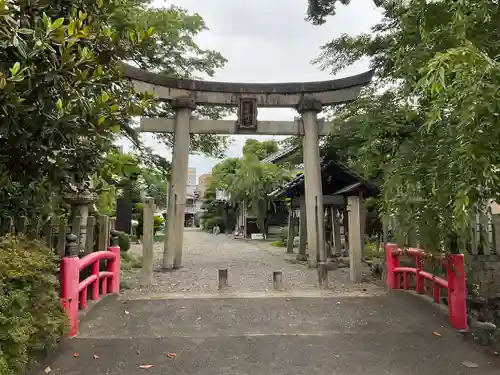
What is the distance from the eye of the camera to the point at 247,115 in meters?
10.3

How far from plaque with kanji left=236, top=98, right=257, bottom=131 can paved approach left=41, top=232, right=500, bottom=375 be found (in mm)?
5015

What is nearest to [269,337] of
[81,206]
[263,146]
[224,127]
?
[81,206]

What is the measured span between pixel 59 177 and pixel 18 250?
756 millimetres

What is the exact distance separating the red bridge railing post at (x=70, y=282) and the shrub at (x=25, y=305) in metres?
0.53

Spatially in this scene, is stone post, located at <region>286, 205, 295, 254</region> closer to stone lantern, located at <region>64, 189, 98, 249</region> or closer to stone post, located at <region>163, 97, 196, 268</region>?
stone post, located at <region>163, 97, 196, 268</region>

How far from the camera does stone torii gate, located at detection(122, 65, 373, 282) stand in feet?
31.9

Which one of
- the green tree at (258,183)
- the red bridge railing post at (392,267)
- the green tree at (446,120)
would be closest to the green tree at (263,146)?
the green tree at (258,183)

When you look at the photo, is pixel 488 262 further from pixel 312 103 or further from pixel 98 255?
pixel 98 255

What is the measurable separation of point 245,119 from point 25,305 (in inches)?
306

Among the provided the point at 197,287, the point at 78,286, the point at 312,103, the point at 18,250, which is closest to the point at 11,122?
the point at 18,250

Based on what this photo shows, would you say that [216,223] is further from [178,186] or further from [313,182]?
[178,186]

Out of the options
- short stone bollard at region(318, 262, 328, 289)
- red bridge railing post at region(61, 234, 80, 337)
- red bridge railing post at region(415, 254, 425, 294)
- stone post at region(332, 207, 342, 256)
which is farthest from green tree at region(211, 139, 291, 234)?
red bridge railing post at region(61, 234, 80, 337)

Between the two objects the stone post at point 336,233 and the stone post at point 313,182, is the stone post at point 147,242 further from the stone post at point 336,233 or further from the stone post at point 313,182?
the stone post at point 336,233

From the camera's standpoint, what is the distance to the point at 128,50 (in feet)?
12.6
